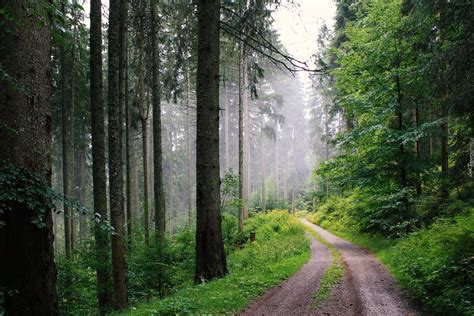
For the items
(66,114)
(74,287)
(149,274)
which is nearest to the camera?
(74,287)

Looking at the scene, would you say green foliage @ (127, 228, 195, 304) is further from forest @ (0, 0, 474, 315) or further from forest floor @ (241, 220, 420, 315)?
forest floor @ (241, 220, 420, 315)

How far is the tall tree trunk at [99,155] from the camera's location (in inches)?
334

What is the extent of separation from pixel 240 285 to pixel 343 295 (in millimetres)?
2147

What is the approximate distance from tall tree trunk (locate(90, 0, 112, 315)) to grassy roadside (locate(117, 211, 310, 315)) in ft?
4.79

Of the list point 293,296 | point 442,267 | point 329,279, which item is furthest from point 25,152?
point 442,267

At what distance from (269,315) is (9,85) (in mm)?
5223

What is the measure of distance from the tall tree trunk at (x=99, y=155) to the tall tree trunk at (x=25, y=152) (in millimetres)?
4039

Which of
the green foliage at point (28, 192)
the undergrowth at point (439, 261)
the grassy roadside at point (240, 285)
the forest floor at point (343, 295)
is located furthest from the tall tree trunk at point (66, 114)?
the undergrowth at point (439, 261)

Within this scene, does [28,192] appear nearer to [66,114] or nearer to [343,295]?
[343,295]

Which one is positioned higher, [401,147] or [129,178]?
[401,147]

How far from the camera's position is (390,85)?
1280 centimetres

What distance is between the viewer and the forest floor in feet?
18.7

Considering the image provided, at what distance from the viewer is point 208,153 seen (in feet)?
26.0

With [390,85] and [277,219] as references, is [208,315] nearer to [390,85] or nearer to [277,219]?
[390,85]
